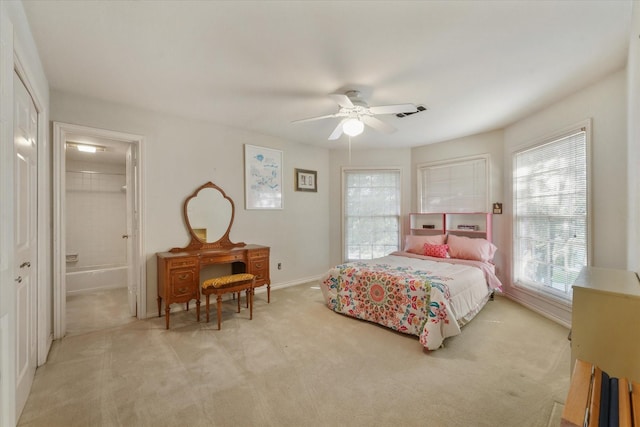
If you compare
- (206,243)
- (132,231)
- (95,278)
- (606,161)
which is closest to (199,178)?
(206,243)

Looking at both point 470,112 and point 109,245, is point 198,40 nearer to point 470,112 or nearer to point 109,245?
point 470,112

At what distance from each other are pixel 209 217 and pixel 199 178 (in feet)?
1.81

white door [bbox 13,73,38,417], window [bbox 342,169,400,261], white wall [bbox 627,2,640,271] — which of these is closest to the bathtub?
white door [bbox 13,73,38,417]

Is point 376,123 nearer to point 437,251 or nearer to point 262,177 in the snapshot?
point 262,177

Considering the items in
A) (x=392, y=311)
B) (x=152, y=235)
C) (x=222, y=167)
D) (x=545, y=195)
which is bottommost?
(x=392, y=311)

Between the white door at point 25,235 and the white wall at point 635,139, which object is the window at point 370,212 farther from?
the white door at point 25,235

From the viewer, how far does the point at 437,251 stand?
4.13 m

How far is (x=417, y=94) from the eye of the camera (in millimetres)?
2920

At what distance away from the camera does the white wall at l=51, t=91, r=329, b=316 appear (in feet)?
10.5

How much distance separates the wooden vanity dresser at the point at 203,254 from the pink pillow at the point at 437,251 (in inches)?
96.0

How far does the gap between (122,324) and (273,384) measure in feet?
7.29

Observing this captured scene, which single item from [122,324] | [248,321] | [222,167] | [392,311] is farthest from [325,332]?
[222,167]

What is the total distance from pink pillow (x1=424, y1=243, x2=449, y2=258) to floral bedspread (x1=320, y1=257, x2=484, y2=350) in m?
0.76

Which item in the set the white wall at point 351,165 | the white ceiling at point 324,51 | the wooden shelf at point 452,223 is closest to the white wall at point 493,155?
the wooden shelf at point 452,223
